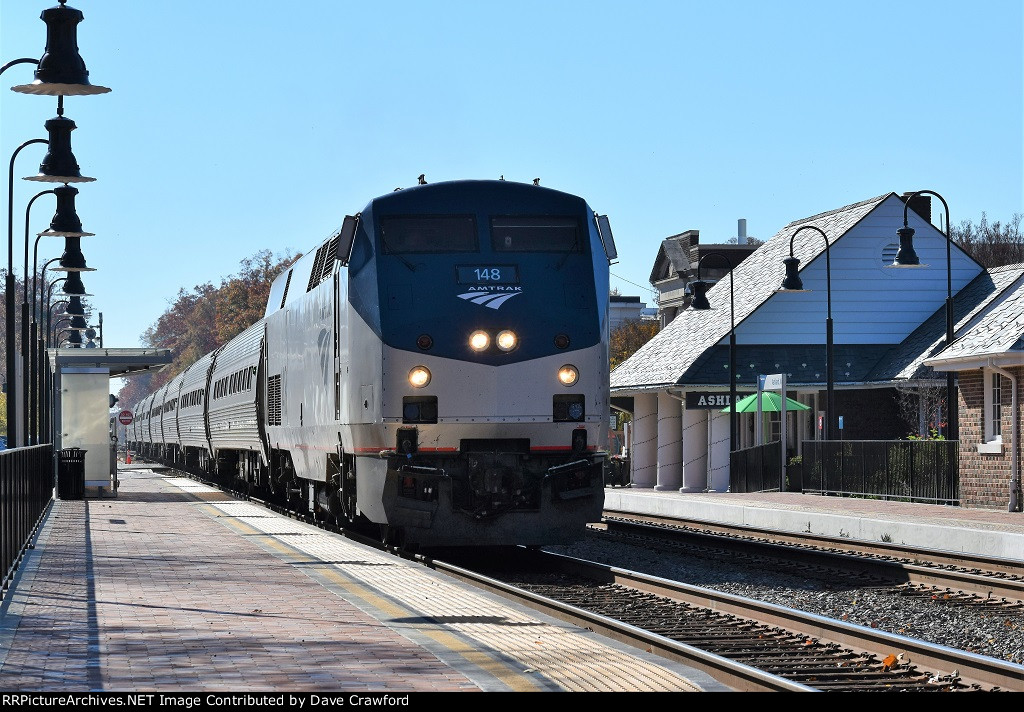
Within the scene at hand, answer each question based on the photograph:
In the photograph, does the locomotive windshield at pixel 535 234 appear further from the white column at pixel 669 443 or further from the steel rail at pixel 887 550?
the white column at pixel 669 443

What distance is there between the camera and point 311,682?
8.54 meters

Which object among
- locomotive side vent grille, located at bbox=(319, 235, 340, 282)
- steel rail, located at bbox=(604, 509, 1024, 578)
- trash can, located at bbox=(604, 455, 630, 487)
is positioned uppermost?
locomotive side vent grille, located at bbox=(319, 235, 340, 282)

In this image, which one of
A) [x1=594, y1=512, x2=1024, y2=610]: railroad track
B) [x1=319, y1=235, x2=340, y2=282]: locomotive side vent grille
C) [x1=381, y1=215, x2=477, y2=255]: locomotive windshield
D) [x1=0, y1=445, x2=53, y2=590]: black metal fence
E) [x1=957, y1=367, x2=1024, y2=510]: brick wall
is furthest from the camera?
[x1=957, y1=367, x2=1024, y2=510]: brick wall

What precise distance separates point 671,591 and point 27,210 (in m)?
19.8

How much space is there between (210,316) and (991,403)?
113662mm

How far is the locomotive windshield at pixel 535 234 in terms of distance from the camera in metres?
17.2

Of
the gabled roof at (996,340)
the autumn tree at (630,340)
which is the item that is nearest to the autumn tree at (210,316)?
the autumn tree at (630,340)

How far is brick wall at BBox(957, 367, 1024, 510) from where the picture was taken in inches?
1104

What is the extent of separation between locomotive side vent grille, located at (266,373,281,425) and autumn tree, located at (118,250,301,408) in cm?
6058

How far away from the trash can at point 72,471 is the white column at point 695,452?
17606 millimetres

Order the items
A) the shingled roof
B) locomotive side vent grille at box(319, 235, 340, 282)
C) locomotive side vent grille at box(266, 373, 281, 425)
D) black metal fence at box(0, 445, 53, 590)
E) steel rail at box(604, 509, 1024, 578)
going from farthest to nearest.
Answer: the shingled roof < locomotive side vent grille at box(266, 373, 281, 425) < locomotive side vent grille at box(319, 235, 340, 282) < steel rail at box(604, 509, 1024, 578) < black metal fence at box(0, 445, 53, 590)

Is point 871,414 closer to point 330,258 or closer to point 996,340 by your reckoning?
point 996,340

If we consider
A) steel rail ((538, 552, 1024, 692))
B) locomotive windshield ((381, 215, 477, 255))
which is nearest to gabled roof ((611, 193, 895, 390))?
locomotive windshield ((381, 215, 477, 255))

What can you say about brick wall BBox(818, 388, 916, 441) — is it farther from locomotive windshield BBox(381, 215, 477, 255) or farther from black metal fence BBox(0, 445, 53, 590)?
locomotive windshield BBox(381, 215, 477, 255)
